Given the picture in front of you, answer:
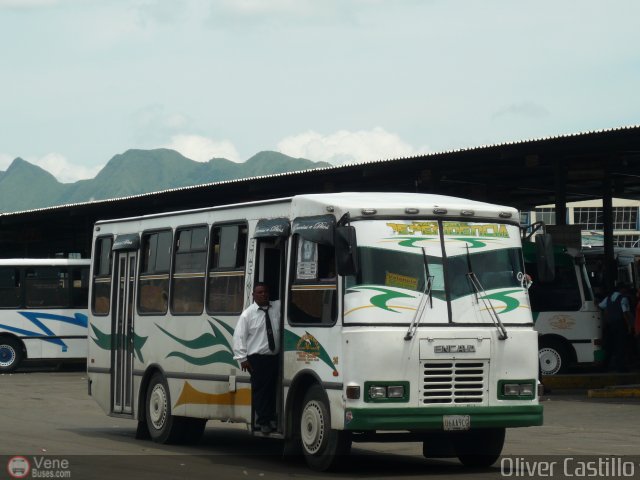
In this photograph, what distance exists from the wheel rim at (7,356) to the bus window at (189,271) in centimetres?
1931

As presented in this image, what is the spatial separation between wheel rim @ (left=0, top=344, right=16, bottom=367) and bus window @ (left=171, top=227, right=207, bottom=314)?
1931 cm

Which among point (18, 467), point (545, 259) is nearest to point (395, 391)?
point (545, 259)

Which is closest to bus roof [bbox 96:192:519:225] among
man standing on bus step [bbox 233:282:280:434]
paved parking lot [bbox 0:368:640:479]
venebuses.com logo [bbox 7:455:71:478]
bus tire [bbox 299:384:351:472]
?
man standing on bus step [bbox 233:282:280:434]

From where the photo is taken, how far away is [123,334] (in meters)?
17.0

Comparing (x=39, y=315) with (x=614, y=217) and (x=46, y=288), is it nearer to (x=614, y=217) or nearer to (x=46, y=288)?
(x=46, y=288)

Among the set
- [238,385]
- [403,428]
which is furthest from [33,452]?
[403,428]

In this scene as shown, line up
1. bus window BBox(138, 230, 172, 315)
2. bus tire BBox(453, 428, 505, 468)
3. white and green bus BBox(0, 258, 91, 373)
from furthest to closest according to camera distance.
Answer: white and green bus BBox(0, 258, 91, 373)
bus window BBox(138, 230, 172, 315)
bus tire BBox(453, 428, 505, 468)

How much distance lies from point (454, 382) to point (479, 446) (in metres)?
1.13

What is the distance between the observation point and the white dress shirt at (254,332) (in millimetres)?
13188

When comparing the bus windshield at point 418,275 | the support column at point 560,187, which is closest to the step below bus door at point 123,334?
the bus windshield at point 418,275

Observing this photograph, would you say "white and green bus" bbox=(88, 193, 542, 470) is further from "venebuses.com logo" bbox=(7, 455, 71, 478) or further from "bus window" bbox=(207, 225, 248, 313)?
"venebuses.com logo" bbox=(7, 455, 71, 478)

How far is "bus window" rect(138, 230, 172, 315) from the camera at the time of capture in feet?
52.5

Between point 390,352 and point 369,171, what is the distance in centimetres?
1944

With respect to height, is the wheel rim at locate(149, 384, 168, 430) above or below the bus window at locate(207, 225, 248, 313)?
below
